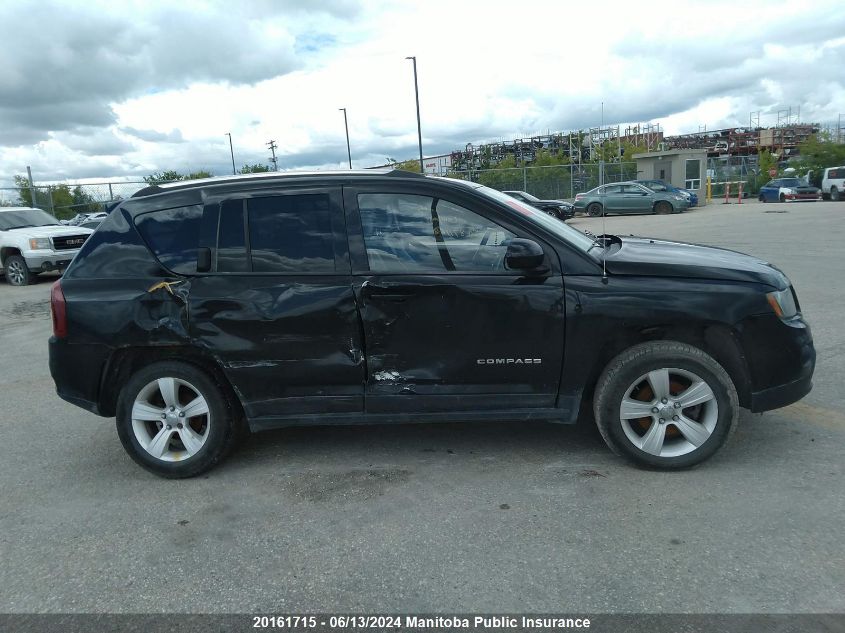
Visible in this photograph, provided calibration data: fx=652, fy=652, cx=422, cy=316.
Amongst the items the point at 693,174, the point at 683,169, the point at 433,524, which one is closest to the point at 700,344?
the point at 433,524

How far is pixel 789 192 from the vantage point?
107 ft

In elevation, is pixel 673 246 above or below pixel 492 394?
above

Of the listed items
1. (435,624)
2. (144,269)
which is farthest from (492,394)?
(144,269)

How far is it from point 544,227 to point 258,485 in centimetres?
229

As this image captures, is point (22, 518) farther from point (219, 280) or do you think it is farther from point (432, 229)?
point (432, 229)

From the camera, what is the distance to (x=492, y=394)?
3850 mm

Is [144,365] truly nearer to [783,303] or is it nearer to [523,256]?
[523,256]

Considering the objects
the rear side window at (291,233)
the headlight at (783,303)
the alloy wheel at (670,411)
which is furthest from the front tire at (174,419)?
the headlight at (783,303)

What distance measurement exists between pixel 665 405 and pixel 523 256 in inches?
46.6

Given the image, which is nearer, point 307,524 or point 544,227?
point 307,524

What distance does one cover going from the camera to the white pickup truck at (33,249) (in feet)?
44.0

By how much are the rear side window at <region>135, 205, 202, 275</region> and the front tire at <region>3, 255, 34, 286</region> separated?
1157 cm

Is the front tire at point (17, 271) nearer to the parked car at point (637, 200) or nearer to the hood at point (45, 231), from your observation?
the hood at point (45, 231)

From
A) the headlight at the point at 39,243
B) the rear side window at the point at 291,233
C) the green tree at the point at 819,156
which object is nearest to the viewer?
the rear side window at the point at 291,233
